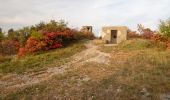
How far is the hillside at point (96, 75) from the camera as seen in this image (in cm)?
1121

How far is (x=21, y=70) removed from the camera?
15797 mm

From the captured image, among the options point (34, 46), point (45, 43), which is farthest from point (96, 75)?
point (34, 46)

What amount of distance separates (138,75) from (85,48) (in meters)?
8.07

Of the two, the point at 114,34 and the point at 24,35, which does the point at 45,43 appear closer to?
the point at 24,35

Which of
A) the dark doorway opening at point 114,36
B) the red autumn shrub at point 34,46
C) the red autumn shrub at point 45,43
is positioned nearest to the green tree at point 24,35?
→ the red autumn shrub at point 45,43

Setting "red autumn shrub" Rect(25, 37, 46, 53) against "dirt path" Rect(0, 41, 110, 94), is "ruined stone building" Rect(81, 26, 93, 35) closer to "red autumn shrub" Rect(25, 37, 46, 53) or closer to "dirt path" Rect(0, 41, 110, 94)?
"red autumn shrub" Rect(25, 37, 46, 53)

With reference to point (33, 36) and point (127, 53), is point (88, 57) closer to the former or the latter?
point (127, 53)

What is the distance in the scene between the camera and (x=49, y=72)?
1470cm

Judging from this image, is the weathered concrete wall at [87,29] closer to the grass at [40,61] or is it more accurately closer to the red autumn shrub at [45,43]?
the red autumn shrub at [45,43]

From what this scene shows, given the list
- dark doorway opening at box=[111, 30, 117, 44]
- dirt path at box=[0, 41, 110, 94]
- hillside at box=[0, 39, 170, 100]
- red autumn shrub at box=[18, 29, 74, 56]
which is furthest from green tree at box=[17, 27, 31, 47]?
dark doorway opening at box=[111, 30, 117, 44]

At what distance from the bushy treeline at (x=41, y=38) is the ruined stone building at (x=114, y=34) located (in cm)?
241

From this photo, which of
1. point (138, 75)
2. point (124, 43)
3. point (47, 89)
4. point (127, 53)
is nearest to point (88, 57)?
point (127, 53)

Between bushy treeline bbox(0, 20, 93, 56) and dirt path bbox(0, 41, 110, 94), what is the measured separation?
2.79 m

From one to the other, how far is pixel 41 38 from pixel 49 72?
21.1 feet
